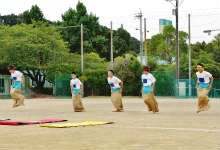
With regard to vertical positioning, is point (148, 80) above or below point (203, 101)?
above

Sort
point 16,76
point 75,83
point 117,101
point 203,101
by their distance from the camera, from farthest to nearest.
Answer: point 16,76
point 75,83
point 117,101
point 203,101

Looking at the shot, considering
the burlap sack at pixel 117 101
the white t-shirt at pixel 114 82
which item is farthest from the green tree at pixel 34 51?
the burlap sack at pixel 117 101

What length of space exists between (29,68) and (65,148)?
45.4 m

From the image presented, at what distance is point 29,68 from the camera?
54.1 m

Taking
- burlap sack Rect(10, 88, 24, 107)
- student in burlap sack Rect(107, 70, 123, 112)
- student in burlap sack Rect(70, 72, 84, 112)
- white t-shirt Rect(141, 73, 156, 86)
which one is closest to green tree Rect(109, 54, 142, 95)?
burlap sack Rect(10, 88, 24, 107)

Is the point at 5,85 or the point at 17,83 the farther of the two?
the point at 5,85

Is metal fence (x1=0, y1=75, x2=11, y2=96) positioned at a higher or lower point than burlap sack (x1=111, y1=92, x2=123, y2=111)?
higher

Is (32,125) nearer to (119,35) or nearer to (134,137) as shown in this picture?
(134,137)

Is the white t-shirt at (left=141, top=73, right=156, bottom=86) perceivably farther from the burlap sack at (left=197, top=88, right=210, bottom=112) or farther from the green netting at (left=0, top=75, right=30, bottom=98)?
the green netting at (left=0, top=75, right=30, bottom=98)

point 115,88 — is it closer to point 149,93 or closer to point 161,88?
point 149,93

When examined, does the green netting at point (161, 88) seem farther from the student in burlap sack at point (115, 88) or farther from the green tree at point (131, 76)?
the student in burlap sack at point (115, 88)

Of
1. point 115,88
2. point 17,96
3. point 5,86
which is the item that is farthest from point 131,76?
point 115,88

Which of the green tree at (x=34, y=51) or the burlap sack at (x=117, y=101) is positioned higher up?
the green tree at (x=34, y=51)

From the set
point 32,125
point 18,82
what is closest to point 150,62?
point 18,82
